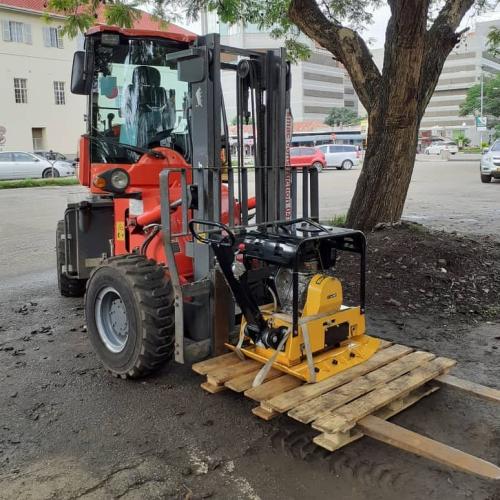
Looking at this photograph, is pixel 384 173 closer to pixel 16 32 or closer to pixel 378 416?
pixel 378 416

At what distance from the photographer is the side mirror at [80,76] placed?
17.7 ft

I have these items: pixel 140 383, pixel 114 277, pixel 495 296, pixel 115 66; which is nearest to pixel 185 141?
pixel 115 66

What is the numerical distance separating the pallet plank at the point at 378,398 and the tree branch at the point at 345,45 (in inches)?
206

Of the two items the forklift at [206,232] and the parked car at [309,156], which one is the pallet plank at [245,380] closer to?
the forklift at [206,232]

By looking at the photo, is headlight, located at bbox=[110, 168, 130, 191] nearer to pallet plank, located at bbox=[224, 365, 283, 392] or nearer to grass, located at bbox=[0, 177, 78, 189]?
pallet plank, located at bbox=[224, 365, 283, 392]

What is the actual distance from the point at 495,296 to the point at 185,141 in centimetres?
398

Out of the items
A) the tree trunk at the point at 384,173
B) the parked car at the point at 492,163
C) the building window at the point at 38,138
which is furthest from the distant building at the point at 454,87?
the tree trunk at the point at 384,173

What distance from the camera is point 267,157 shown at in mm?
4914

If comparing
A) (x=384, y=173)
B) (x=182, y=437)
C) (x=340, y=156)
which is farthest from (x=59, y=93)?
(x=182, y=437)

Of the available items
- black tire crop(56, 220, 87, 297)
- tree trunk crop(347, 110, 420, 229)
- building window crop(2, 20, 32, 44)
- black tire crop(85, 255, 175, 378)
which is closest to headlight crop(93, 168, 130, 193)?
black tire crop(85, 255, 175, 378)

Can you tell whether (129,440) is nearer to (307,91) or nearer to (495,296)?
(495,296)

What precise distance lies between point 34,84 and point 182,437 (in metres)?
45.8

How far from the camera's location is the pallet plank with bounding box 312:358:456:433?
3270mm

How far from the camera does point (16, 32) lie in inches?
1686
